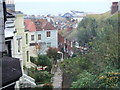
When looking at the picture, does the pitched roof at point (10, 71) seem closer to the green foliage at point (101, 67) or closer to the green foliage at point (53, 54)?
the green foliage at point (101, 67)

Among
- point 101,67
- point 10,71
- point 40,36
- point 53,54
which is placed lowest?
point 53,54

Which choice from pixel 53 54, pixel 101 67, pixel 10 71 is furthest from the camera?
pixel 53 54

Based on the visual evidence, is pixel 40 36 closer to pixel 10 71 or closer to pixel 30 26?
pixel 30 26

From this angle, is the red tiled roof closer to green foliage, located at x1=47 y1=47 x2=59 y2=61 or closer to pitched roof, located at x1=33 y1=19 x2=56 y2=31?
pitched roof, located at x1=33 y1=19 x2=56 y2=31

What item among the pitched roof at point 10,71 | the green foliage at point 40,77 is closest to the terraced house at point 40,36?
the green foliage at point 40,77

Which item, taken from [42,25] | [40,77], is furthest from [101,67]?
[42,25]

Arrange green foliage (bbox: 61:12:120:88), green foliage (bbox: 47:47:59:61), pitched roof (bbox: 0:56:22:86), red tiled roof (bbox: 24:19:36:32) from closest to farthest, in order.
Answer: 1. pitched roof (bbox: 0:56:22:86)
2. green foliage (bbox: 61:12:120:88)
3. green foliage (bbox: 47:47:59:61)
4. red tiled roof (bbox: 24:19:36:32)

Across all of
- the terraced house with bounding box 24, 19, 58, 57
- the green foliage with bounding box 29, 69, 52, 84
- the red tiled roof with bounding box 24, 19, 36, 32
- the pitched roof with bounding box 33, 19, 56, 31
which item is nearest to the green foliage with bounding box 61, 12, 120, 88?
the green foliage with bounding box 29, 69, 52, 84

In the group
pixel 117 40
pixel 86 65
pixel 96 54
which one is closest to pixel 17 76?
pixel 117 40

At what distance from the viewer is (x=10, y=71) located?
2.20 meters

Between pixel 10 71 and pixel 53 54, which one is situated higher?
pixel 10 71

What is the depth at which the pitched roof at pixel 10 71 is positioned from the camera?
2098 mm

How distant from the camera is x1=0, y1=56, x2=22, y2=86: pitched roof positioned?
210 cm

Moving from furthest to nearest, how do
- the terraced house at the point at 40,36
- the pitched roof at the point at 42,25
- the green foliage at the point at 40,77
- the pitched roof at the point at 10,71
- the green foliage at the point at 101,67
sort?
the pitched roof at the point at 42,25 < the terraced house at the point at 40,36 < the green foliage at the point at 40,77 < the green foliage at the point at 101,67 < the pitched roof at the point at 10,71
